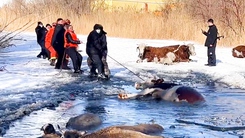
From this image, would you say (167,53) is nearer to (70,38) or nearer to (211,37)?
(211,37)

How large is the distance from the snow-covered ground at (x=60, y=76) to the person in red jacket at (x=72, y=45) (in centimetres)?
46

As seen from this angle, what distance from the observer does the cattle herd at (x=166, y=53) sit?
22375 millimetres

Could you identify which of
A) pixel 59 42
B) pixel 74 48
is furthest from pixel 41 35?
pixel 74 48

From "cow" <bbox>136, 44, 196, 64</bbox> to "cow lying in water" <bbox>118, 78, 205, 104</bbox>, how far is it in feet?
26.3

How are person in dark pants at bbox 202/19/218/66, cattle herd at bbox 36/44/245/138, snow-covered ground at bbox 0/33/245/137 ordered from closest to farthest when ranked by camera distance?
1. cattle herd at bbox 36/44/245/138
2. snow-covered ground at bbox 0/33/245/137
3. person in dark pants at bbox 202/19/218/66

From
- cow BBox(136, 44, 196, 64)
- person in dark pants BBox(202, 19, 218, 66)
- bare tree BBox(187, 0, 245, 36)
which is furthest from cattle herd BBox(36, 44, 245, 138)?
bare tree BBox(187, 0, 245, 36)

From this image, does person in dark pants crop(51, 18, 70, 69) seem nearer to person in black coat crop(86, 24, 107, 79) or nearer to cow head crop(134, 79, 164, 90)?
person in black coat crop(86, 24, 107, 79)

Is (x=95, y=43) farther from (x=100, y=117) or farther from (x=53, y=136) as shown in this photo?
(x=53, y=136)

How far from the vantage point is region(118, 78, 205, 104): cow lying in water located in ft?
43.0

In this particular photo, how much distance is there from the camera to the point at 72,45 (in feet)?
60.2

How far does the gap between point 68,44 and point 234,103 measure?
682cm

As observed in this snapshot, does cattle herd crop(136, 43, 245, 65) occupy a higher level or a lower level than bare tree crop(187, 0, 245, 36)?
lower

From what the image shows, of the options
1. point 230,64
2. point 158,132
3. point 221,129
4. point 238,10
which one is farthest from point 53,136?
point 238,10

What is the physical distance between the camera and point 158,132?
32.0 feet
